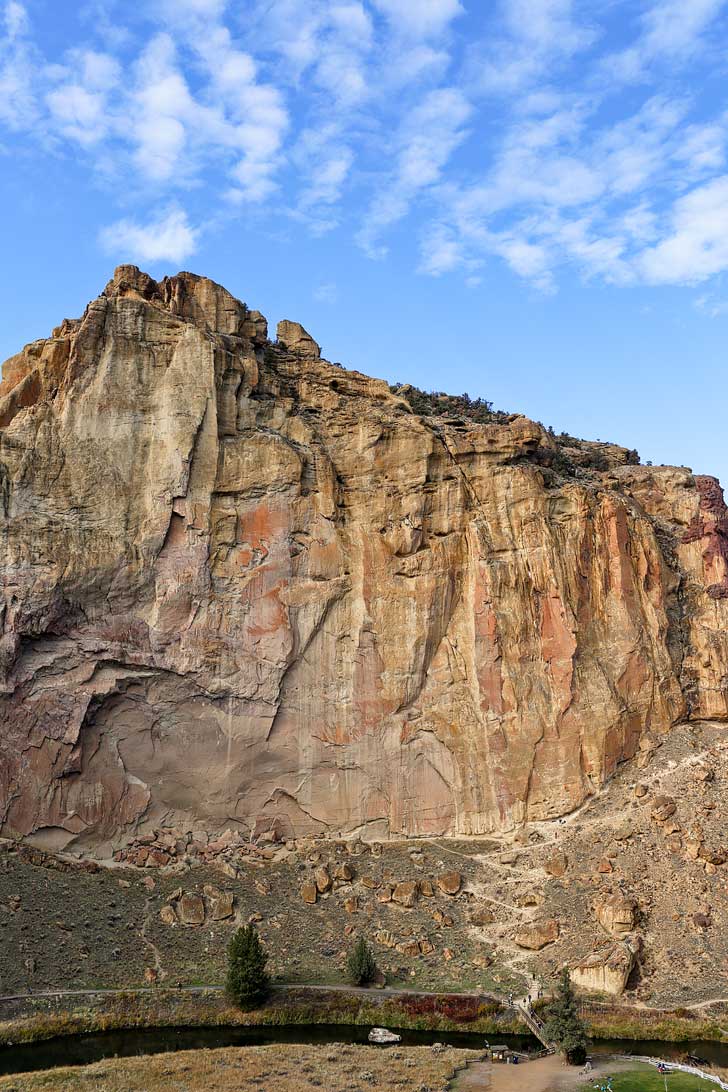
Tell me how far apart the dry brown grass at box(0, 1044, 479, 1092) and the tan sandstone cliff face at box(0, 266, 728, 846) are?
15964mm

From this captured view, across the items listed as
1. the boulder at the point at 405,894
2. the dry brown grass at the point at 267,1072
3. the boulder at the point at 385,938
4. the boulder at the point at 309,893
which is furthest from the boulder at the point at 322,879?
the dry brown grass at the point at 267,1072

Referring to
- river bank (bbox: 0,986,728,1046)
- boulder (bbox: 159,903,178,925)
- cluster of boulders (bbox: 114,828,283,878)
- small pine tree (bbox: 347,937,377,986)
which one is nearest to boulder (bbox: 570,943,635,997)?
river bank (bbox: 0,986,728,1046)

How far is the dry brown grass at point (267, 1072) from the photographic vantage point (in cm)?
2873

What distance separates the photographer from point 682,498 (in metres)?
59.8

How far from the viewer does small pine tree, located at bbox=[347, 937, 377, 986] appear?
127 ft

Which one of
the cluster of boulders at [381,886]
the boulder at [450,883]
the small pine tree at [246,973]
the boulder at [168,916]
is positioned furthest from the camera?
the boulder at [450,883]

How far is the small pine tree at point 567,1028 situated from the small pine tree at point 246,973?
11.5 m

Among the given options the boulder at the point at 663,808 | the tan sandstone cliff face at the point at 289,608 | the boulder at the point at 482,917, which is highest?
the tan sandstone cliff face at the point at 289,608

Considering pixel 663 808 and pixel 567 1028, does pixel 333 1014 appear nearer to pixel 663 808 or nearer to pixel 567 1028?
pixel 567 1028

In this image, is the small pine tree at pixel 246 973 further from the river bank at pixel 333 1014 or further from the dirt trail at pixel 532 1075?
the dirt trail at pixel 532 1075

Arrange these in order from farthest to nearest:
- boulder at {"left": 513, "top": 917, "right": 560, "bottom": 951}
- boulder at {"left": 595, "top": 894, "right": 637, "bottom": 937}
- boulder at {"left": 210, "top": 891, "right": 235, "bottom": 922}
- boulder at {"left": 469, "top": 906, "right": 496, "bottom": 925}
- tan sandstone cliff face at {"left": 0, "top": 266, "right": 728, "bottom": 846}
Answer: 1. tan sandstone cliff face at {"left": 0, "top": 266, "right": 728, "bottom": 846}
2. boulder at {"left": 469, "top": 906, "right": 496, "bottom": 925}
3. boulder at {"left": 210, "top": 891, "right": 235, "bottom": 922}
4. boulder at {"left": 513, "top": 917, "right": 560, "bottom": 951}
5. boulder at {"left": 595, "top": 894, "right": 637, "bottom": 937}

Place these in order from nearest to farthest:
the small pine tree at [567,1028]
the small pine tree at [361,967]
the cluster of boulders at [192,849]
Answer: the small pine tree at [567,1028] < the small pine tree at [361,967] < the cluster of boulders at [192,849]

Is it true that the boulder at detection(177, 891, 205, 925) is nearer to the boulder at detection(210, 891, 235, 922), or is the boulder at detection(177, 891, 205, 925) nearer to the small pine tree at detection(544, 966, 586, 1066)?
the boulder at detection(210, 891, 235, 922)

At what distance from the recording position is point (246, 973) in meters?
36.9
